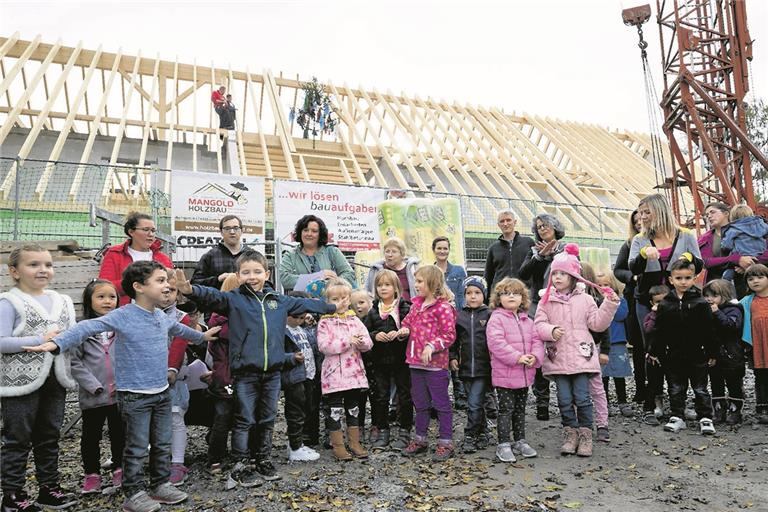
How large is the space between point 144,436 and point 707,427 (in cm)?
376

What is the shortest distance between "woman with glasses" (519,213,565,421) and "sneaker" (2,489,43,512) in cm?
351

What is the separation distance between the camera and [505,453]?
3.67 metres

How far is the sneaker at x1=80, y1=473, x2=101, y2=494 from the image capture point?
10.6 ft

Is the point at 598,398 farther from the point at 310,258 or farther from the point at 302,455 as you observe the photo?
the point at 310,258

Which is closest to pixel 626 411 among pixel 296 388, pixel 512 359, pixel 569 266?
pixel 569 266

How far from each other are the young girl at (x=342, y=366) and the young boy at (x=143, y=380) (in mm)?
1048

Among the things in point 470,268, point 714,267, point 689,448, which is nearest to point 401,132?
point 470,268

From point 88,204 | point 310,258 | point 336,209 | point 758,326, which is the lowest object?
point 758,326

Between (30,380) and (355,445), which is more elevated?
(30,380)

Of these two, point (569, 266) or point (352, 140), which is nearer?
point (569, 266)

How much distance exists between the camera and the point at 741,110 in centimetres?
1562

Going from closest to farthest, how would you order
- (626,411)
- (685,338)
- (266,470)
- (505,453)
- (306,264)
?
(266,470), (505,453), (685,338), (306,264), (626,411)

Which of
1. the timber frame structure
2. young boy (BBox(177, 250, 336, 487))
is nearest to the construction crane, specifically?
the timber frame structure

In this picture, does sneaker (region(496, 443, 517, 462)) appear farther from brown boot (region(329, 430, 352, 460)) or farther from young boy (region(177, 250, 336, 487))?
young boy (region(177, 250, 336, 487))
